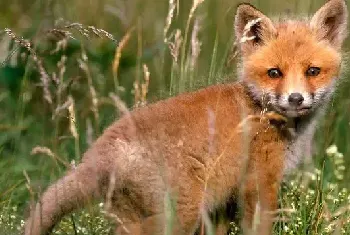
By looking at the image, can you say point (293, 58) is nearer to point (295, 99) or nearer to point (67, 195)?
point (295, 99)

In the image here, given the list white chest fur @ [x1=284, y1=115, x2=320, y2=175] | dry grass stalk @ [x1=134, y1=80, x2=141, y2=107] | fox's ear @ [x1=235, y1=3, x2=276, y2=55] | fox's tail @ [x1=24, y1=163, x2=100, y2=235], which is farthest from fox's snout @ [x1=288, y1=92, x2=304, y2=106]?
fox's tail @ [x1=24, y1=163, x2=100, y2=235]

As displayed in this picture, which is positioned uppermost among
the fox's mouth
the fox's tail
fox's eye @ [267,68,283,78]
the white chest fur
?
fox's eye @ [267,68,283,78]

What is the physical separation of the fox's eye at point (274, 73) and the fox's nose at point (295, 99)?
0.84 feet

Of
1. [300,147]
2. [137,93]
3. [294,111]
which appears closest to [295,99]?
[294,111]

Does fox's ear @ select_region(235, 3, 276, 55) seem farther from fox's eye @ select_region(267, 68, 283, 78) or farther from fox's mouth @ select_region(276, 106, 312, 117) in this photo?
fox's mouth @ select_region(276, 106, 312, 117)

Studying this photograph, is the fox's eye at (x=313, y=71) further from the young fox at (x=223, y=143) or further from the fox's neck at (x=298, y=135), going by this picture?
the fox's neck at (x=298, y=135)

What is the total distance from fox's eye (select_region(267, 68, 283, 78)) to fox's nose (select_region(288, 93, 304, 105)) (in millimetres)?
257

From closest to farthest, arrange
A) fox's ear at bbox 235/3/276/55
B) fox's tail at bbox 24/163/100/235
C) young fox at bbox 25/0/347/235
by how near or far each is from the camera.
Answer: fox's tail at bbox 24/163/100/235 < young fox at bbox 25/0/347/235 < fox's ear at bbox 235/3/276/55

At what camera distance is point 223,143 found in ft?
18.4

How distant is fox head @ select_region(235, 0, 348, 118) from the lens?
574cm

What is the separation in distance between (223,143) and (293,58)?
0.75 metres

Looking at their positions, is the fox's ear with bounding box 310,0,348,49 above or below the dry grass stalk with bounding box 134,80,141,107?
above

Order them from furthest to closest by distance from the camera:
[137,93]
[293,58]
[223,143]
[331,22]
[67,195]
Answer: [331,22], [293,58], [137,93], [223,143], [67,195]

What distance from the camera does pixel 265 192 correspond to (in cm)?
575
